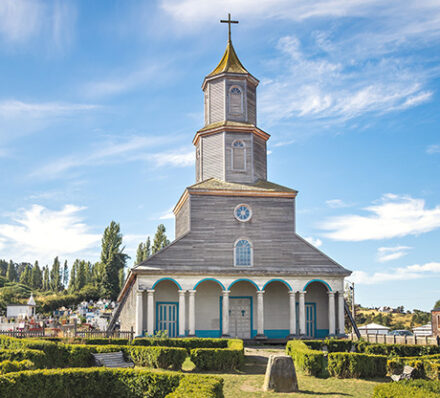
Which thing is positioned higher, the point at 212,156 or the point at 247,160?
the point at 212,156

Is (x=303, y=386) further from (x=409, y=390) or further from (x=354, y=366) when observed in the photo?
(x=409, y=390)

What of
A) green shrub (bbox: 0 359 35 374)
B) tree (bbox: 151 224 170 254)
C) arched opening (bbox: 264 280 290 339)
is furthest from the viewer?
tree (bbox: 151 224 170 254)

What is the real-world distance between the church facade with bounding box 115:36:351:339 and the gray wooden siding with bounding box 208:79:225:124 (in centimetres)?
160

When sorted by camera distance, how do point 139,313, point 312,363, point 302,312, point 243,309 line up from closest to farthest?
point 312,363 → point 139,313 → point 302,312 → point 243,309

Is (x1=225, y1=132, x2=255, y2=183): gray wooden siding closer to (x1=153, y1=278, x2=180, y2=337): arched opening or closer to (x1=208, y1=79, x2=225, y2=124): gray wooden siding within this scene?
(x1=208, y1=79, x2=225, y2=124): gray wooden siding

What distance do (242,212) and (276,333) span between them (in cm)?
818

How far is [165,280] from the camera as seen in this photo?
33.6 m

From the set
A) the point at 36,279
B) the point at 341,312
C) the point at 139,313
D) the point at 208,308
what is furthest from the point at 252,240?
the point at 36,279

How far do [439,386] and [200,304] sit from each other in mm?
22097

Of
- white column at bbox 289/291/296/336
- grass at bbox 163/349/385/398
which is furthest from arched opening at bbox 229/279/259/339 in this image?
grass at bbox 163/349/385/398

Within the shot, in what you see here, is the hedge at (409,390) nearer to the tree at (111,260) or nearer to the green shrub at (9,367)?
the green shrub at (9,367)

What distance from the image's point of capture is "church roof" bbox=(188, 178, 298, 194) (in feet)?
113

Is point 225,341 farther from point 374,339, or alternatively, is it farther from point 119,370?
point 374,339

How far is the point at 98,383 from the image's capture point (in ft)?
49.4
